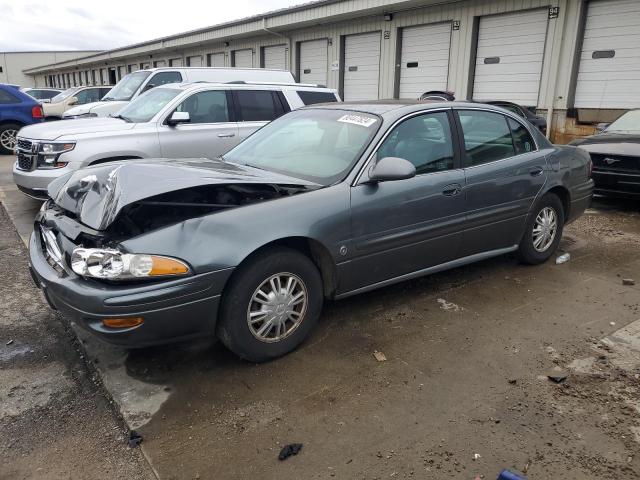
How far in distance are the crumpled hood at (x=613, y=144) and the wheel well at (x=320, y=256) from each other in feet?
19.1

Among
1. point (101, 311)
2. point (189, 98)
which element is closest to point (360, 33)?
point (189, 98)

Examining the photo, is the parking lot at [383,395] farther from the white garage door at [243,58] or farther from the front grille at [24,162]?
the white garage door at [243,58]

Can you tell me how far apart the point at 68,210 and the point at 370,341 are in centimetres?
226

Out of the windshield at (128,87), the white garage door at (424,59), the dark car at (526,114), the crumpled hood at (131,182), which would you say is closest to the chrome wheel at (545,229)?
the crumpled hood at (131,182)

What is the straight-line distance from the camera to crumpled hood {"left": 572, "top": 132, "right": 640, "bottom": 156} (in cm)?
739

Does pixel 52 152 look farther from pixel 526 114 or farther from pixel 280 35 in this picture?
pixel 280 35

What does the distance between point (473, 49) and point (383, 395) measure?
13.9 meters

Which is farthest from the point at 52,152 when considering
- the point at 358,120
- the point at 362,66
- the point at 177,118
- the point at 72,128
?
the point at 362,66

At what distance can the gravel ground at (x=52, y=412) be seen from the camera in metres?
2.47

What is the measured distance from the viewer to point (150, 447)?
2588 millimetres

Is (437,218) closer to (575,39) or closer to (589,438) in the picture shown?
(589,438)

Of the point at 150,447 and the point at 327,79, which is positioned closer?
the point at 150,447

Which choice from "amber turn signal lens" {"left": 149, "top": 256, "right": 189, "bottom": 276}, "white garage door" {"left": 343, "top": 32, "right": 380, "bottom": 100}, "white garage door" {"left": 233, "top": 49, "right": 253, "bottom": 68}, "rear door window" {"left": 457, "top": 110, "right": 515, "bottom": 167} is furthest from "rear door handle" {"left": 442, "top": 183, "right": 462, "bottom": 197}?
"white garage door" {"left": 233, "top": 49, "right": 253, "bottom": 68}

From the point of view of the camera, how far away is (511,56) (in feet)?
45.6
